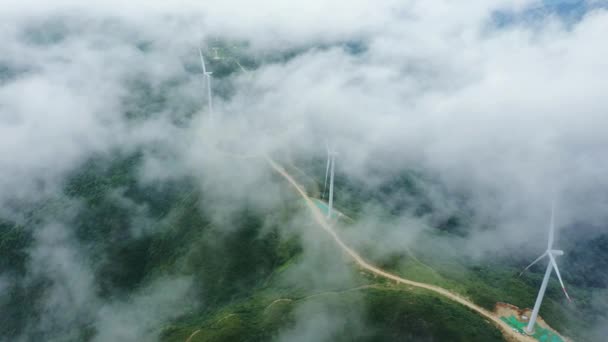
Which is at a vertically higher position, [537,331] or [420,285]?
[420,285]

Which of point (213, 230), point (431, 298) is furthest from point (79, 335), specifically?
point (431, 298)

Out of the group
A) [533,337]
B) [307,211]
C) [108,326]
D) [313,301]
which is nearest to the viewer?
[533,337]

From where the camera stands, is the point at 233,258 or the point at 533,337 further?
the point at 233,258

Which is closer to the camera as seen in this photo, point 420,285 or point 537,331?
point 537,331

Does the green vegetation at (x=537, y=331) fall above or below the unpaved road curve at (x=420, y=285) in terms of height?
below

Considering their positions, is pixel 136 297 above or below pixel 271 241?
below

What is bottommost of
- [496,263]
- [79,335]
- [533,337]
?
[79,335]

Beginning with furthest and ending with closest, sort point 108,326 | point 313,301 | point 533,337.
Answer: point 108,326, point 313,301, point 533,337

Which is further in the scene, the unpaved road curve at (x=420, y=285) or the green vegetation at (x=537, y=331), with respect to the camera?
the unpaved road curve at (x=420, y=285)

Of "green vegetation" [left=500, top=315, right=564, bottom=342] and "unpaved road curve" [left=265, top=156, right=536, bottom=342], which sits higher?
"unpaved road curve" [left=265, top=156, right=536, bottom=342]

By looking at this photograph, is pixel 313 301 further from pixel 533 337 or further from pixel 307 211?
pixel 533 337

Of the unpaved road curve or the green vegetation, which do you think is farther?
the unpaved road curve
